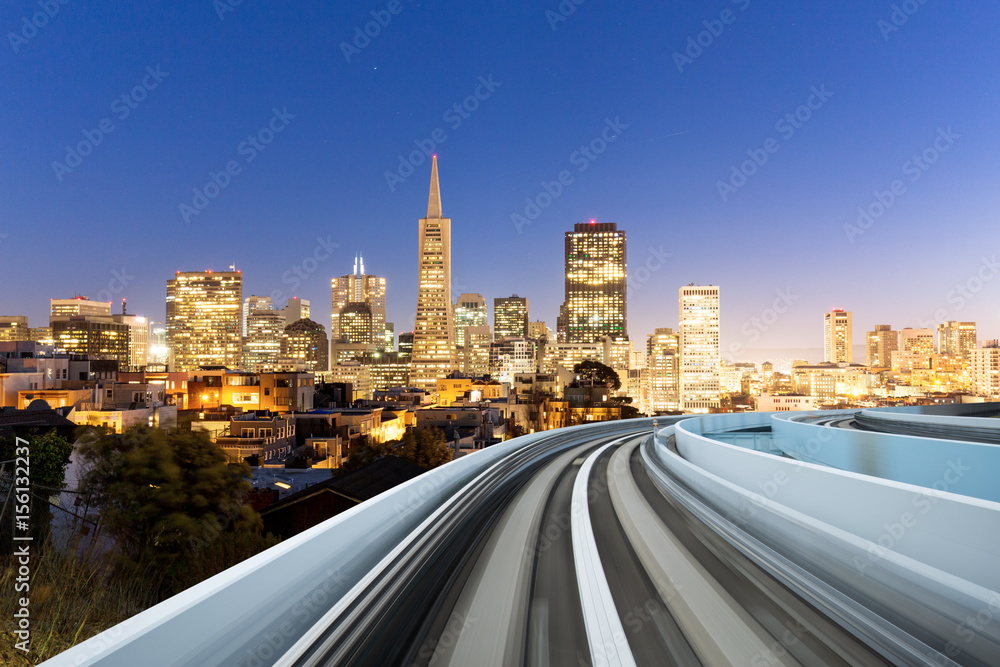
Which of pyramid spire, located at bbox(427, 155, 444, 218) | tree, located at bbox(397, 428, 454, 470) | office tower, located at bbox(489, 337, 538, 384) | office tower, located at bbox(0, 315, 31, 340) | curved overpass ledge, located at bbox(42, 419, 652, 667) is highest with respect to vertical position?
pyramid spire, located at bbox(427, 155, 444, 218)

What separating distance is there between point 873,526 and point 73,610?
6566 millimetres

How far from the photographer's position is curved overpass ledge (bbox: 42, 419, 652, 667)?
2295 mm

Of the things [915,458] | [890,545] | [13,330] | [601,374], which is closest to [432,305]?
[601,374]

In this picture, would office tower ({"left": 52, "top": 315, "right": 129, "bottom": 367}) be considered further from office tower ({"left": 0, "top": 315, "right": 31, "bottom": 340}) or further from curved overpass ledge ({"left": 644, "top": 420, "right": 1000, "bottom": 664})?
curved overpass ledge ({"left": 644, "top": 420, "right": 1000, "bottom": 664})

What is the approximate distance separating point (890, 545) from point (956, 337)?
670 feet

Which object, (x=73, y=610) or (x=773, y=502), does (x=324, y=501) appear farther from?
(x=773, y=502)

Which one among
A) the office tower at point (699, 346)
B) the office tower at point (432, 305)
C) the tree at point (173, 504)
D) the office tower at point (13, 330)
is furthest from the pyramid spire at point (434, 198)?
the tree at point (173, 504)

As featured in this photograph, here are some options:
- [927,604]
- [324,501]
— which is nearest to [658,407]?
[324,501]

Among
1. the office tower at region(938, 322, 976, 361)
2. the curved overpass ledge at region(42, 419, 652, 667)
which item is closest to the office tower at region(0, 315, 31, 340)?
the curved overpass ledge at region(42, 419, 652, 667)

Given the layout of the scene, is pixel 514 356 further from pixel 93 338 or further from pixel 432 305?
pixel 93 338

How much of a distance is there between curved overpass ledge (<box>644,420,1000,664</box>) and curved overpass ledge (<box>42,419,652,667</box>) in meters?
3.39

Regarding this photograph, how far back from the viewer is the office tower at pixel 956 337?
15275 centimetres

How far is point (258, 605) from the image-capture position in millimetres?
3146

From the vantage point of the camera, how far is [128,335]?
176 meters
